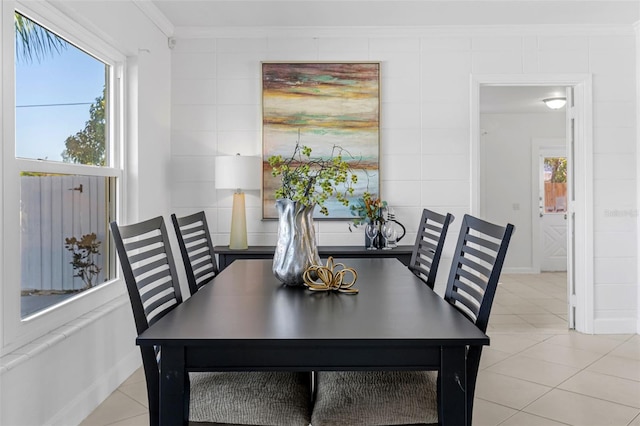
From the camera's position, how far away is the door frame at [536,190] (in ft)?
22.7

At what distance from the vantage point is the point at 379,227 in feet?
11.5

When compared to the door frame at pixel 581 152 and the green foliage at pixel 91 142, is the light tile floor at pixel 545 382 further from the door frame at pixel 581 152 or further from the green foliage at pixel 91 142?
the green foliage at pixel 91 142

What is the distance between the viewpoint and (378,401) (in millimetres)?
1493

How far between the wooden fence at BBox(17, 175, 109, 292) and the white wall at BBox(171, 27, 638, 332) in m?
1.20

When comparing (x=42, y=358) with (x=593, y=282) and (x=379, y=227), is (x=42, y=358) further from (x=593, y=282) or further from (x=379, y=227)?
(x=593, y=282)

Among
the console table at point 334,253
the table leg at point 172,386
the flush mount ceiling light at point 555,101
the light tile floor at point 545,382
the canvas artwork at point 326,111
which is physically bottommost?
the light tile floor at point 545,382

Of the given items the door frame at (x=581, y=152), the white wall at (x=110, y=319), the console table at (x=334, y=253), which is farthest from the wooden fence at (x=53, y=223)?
the door frame at (x=581, y=152)

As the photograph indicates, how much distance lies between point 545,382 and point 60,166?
3016 millimetres

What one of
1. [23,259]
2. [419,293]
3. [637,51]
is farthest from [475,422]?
[637,51]

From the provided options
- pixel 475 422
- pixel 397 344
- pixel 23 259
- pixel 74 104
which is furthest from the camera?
pixel 74 104

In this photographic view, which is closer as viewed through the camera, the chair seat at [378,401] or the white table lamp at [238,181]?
the chair seat at [378,401]

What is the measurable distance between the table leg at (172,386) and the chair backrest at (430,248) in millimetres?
1394

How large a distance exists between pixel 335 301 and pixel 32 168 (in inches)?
59.5

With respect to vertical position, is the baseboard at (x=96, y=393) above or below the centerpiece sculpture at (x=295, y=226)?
below
